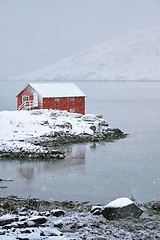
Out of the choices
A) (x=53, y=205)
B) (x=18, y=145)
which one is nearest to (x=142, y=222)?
(x=53, y=205)

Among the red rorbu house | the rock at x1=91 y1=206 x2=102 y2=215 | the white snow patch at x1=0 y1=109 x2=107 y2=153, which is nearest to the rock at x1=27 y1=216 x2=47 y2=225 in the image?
the rock at x1=91 y1=206 x2=102 y2=215

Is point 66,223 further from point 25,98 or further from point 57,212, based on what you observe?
point 25,98

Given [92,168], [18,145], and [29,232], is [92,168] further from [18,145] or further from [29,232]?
[29,232]

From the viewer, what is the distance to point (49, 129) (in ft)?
120

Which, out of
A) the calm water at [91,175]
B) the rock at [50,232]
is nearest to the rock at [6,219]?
the rock at [50,232]

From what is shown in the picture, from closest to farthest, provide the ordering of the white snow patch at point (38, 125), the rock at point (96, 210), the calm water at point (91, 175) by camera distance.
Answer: the rock at point (96, 210) → the calm water at point (91, 175) → the white snow patch at point (38, 125)

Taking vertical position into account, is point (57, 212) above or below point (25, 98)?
below

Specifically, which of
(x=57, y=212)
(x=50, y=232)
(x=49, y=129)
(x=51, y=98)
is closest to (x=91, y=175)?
(x=57, y=212)

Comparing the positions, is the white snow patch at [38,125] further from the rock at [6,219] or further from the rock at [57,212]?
the rock at [6,219]

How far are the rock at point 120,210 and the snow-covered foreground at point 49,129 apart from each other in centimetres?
1651

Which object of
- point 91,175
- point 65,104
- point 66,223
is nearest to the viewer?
point 66,223

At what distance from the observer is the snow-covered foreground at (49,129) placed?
3369 cm

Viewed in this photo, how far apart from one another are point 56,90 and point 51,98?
203cm

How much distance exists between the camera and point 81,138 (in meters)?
36.0
